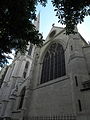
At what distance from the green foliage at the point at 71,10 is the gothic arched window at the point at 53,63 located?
6.48 meters

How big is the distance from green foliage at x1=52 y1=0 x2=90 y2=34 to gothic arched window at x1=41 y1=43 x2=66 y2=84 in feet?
21.3

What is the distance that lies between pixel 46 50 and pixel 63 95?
8282 mm

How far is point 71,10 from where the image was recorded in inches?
204

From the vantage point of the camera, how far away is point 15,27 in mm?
5117

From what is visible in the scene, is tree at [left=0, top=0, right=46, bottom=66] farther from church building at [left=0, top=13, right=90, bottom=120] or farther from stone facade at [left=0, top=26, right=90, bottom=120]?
stone facade at [left=0, top=26, right=90, bottom=120]

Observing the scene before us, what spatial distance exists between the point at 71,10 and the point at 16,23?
2.79m

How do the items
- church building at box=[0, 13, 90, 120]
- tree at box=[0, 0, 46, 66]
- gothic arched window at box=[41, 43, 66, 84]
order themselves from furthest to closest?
gothic arched window at box=[41, 43, 66, 84] < church building at box=[0, 13, 90, 120] < tree at box=[0, 0, 46, 66]

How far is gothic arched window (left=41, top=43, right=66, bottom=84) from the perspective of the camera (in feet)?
38.6

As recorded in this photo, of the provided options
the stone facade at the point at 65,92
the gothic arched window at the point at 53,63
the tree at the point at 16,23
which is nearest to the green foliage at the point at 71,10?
the tree at the point at 16,23

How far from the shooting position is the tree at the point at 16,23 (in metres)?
4.74

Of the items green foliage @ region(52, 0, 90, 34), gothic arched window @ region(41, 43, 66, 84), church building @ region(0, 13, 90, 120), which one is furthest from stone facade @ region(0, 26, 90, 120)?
green foliage @ region(52, 0, 90, 34)

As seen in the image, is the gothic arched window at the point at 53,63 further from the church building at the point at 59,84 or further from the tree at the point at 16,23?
the tree at the point at 16,23

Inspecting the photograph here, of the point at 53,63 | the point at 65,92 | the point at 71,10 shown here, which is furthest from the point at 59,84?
the point at 71,10

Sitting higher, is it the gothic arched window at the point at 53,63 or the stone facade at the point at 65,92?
the gothic arched window at the point at 53,63
